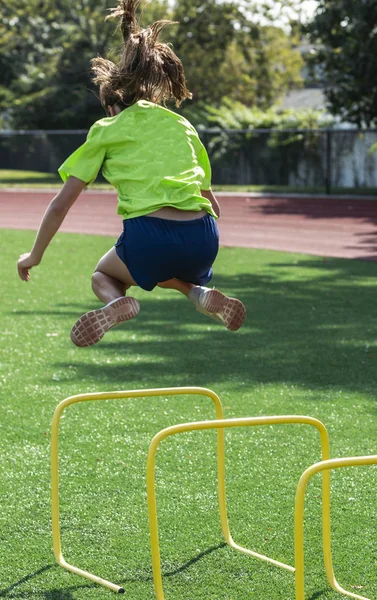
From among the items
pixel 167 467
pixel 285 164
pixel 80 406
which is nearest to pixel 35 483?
pixel 167 467

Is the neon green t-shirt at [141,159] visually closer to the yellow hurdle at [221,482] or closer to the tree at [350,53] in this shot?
the yellow hurdle at [221,482]

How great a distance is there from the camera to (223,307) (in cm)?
440

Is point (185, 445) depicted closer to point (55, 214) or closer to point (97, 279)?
point (97, 279)

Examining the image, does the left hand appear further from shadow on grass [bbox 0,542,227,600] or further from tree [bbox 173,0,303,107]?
tree [bbox 173,0,303,107]

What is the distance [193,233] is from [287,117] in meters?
29.7

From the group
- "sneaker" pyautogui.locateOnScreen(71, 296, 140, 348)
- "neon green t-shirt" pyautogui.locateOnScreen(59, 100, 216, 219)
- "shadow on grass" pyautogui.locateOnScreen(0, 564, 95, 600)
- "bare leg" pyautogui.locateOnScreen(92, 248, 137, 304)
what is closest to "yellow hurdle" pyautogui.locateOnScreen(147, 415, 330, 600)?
"shadow on grass" pyautogui.locateOnScreen(0, 564, 95, 600)

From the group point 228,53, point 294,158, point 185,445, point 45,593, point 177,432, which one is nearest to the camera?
point 177,432

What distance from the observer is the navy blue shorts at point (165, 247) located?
416 centimetres

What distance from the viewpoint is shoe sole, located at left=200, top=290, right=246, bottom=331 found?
435 cm

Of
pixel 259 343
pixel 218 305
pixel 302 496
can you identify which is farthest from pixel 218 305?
pixel 259 343

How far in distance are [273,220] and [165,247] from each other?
61.5 ft

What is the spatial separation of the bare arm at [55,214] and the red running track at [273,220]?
41.3 ft

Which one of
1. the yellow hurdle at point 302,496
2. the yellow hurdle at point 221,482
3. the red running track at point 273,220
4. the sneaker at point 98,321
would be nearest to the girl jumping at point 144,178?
the sneaker at point 98,321

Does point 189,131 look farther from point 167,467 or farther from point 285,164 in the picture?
point 285,164
